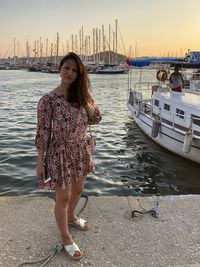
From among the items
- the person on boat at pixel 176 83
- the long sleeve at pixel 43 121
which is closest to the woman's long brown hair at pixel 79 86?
the long sleeve at pixel 43 121

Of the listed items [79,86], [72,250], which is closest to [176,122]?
[79,86]

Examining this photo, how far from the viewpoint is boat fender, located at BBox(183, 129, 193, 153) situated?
1183 cm

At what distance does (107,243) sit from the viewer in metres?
4.50

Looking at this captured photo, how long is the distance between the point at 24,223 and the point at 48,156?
1.28m

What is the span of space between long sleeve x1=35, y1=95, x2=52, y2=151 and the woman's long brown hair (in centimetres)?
24

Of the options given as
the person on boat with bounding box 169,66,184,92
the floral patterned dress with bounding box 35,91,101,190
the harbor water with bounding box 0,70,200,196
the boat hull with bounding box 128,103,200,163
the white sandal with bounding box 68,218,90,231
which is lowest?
the harbor water with bounding box 0,70,200,196

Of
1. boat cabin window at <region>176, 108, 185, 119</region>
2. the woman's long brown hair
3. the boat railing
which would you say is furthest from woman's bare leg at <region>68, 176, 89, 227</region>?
the boat railing

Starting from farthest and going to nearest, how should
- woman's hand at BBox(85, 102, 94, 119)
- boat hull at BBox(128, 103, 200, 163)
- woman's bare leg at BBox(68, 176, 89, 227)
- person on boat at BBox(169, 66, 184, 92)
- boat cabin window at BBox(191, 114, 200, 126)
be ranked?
person on boat at BBox(169, 66, 184, 92), boat hull at BBox(128, 103, 200, 163), boat cabin window at BBox(191, 114, 200, 126), woman's bare leg at BBox(68, 176, 89, 227), woman's hand at BBox(85, 102, 94, 119)

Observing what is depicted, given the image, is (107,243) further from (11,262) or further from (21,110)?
(21,110)

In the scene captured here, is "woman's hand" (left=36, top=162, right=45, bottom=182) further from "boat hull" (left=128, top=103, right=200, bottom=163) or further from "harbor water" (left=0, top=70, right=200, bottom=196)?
"boat hull" (left=128, top=103, right=200, bottom=163)

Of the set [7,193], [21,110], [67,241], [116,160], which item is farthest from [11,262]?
[21,110]

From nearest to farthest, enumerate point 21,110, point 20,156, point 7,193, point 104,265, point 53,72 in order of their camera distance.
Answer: point 104,265 → point 7,193 → point 20,156 → point 21,110 → point 53,72

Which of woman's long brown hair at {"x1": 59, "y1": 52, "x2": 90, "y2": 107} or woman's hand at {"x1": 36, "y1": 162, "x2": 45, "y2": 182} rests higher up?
woman's long brown hair at {"x1": 59, "y1": 52, "x2": 90, "y2": 107}

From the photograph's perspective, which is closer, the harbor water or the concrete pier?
the concrete pier
